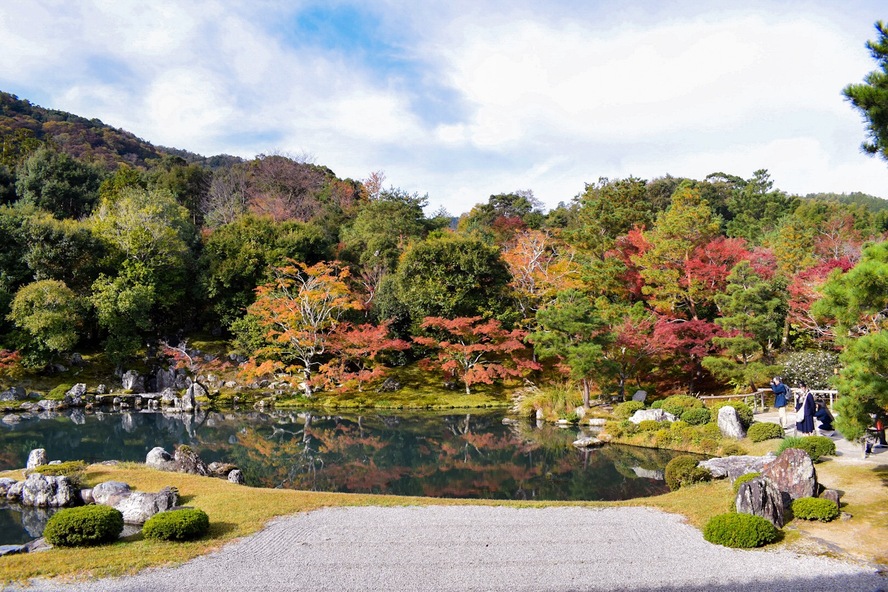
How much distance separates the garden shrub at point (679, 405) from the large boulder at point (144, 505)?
15.0 metres

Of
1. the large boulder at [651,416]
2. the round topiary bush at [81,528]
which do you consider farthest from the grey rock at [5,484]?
the large boulder at [651,416]

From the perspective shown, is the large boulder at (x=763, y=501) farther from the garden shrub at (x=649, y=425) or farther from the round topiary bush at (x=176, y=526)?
the garden shrub at (x=649, y=425)

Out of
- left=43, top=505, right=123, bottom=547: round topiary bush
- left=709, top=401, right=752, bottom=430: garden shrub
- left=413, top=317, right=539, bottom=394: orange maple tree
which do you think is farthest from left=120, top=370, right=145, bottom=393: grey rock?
left=709, top=401, right=752, bottom=430: garden shrub

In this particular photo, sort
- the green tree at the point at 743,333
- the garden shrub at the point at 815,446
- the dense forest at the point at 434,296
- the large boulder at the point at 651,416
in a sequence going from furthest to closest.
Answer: the dense forest at the point at 434,296
the green tree at the point at 743,333
the large boulder at the point at 651,416
the garden shrub at the point at 815,446

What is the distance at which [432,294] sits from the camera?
89.8 ft

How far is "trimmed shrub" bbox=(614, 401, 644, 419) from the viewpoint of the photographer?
66.6 feet

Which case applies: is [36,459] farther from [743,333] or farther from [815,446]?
[743,333]

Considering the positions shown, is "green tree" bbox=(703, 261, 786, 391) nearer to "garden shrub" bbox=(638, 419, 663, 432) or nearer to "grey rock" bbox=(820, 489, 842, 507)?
"garden shrub" bbox=(638, 419, 663, 432)

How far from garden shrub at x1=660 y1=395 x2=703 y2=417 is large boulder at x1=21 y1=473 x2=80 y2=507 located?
→ 16.5 meters

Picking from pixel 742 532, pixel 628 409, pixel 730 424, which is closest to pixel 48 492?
pixel 742 532

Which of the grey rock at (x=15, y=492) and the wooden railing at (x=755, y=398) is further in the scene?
the wooden railing at (x=755, y=398)

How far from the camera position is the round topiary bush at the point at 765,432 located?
15766 mm

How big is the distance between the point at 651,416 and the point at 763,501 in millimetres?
10226

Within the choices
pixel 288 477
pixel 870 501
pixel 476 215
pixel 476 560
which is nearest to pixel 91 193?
pixel 476 215
